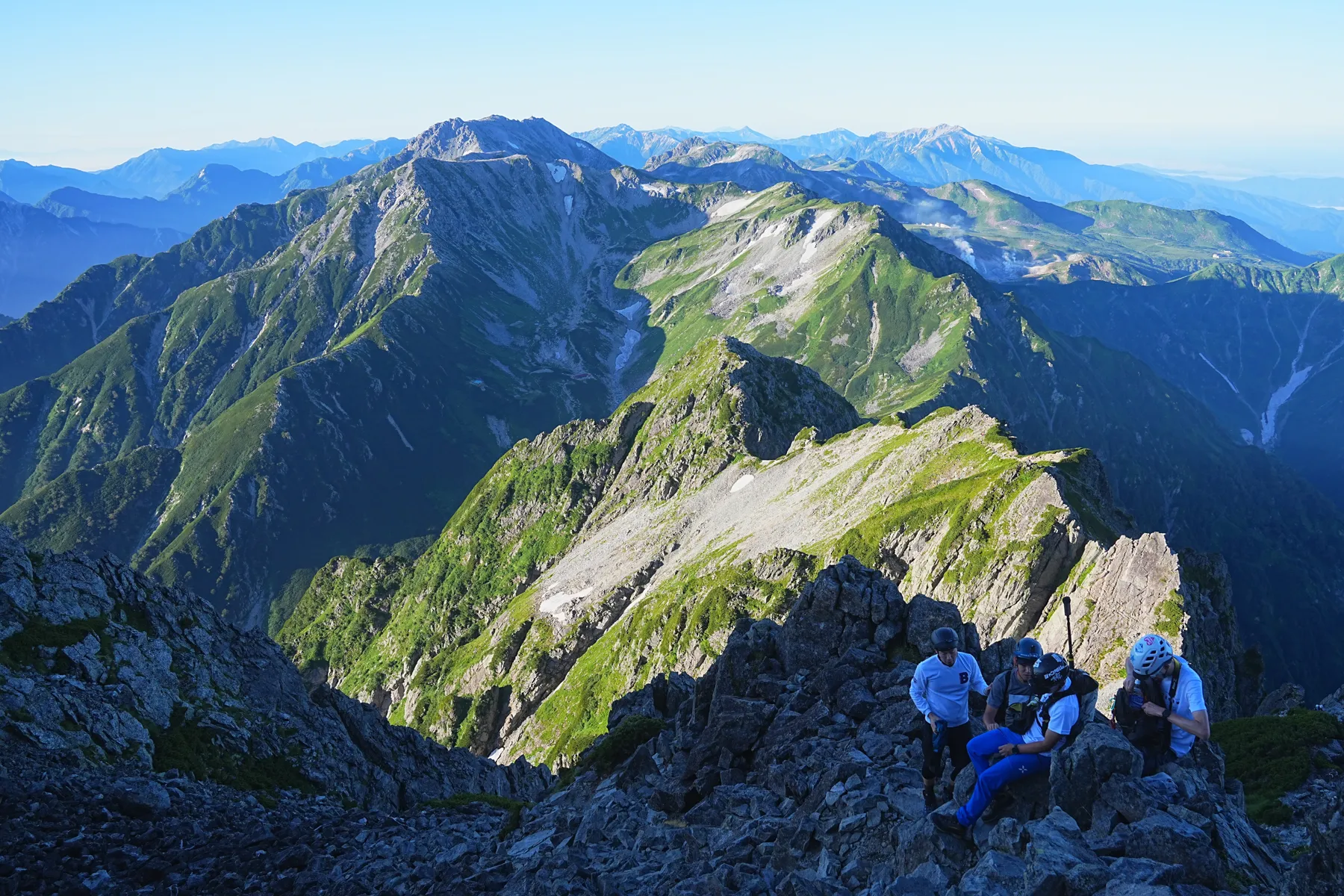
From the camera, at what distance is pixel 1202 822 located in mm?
16219

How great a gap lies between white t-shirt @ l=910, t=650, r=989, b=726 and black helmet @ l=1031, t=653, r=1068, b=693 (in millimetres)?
2528

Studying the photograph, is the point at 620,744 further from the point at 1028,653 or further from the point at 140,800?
the point at 1028,653

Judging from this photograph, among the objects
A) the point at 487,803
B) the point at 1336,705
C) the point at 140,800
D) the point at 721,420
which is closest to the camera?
the point at 140,800

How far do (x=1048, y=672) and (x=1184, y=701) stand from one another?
10.4 ft

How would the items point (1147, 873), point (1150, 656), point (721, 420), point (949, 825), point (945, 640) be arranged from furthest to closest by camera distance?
Answer: point (721, 420)
point (945, 640)
point (949, 825)
point (1150, 656)
point (1147, 873)

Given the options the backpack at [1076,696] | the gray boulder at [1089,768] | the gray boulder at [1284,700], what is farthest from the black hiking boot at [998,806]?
the gray boulder at [1284,700]

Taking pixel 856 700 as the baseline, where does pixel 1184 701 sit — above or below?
above

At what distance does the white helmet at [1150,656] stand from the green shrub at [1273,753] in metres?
17.2

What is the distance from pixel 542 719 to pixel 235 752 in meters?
78.4

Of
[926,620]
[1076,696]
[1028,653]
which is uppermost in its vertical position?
[1028,653]

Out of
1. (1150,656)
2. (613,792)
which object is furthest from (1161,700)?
(613,792)

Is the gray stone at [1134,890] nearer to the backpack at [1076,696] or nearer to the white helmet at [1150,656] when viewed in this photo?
the backpack at [1076,696]

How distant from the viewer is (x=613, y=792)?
3372 cm

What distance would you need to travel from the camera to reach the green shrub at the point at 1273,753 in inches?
1221
